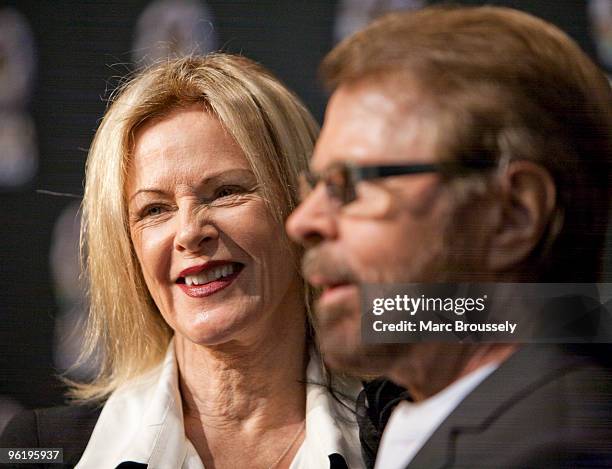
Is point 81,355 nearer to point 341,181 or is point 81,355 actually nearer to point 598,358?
point 341,181

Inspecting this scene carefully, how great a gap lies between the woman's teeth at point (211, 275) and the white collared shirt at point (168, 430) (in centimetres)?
17

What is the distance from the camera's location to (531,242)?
1050mm

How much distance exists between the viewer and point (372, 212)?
3.56ft

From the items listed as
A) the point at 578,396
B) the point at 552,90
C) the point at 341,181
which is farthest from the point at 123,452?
the point at 552,90

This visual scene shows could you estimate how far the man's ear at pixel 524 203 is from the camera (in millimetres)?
1034

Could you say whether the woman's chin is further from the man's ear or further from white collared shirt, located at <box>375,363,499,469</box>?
the man's ear

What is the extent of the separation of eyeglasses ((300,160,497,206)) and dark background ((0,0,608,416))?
0.29 m

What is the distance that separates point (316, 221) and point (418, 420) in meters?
0.27

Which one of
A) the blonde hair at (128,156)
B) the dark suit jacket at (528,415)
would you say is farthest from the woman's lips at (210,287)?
the dark suit jacket at (528,415)

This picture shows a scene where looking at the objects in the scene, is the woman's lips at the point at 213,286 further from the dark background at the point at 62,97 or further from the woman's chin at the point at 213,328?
the dark background at the point at 62,97

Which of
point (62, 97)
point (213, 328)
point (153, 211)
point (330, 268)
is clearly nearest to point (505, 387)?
point (330, 268)

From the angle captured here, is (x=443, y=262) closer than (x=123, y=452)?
Yes

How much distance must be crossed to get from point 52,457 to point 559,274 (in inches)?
31.8

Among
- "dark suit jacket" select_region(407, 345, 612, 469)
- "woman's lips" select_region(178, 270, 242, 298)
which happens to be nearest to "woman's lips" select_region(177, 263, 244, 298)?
"woman's lips" select_region(178, 270, 242, 298)
